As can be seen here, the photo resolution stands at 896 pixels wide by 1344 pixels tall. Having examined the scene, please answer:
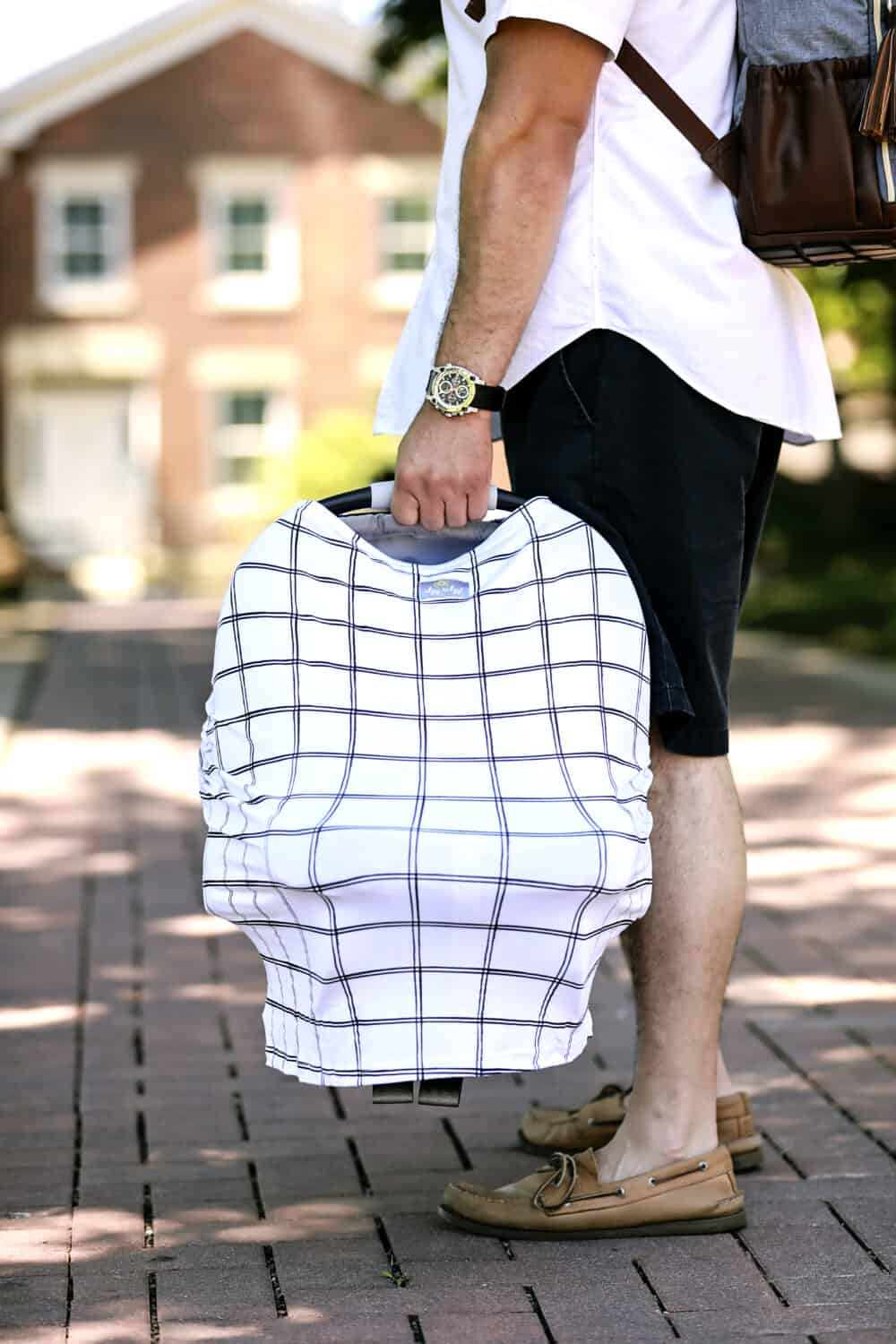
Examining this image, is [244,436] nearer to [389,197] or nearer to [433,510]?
[389,197]

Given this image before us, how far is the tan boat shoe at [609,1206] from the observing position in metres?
2.65

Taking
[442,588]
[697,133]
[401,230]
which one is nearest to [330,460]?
[401,230]

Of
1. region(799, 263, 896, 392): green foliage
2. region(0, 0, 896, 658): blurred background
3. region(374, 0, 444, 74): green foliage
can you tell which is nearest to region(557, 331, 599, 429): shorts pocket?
region(799, 263, 896, 392): green foliage

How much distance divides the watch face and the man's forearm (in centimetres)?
2

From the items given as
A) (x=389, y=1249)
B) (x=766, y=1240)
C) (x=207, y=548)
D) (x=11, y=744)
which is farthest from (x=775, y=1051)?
(x=207, y=548)

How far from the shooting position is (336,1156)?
3076 mm

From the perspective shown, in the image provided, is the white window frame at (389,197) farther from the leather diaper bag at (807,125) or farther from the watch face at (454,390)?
the watch face at (454,390)

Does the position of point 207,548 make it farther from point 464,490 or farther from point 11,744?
point 464,490

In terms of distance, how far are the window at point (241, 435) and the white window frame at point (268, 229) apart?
1352 millimetres

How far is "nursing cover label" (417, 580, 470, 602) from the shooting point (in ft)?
7.91

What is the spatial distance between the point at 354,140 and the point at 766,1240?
89.5 ft

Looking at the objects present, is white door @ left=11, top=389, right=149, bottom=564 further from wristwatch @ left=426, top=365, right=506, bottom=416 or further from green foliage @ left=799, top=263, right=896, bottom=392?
wristwatch @ left=426, top=365, right=506, bottom=416

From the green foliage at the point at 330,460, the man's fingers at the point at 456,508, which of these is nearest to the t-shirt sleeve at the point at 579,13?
the man's fingers at the point at 456,508

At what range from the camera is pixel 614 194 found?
2.59 meters
